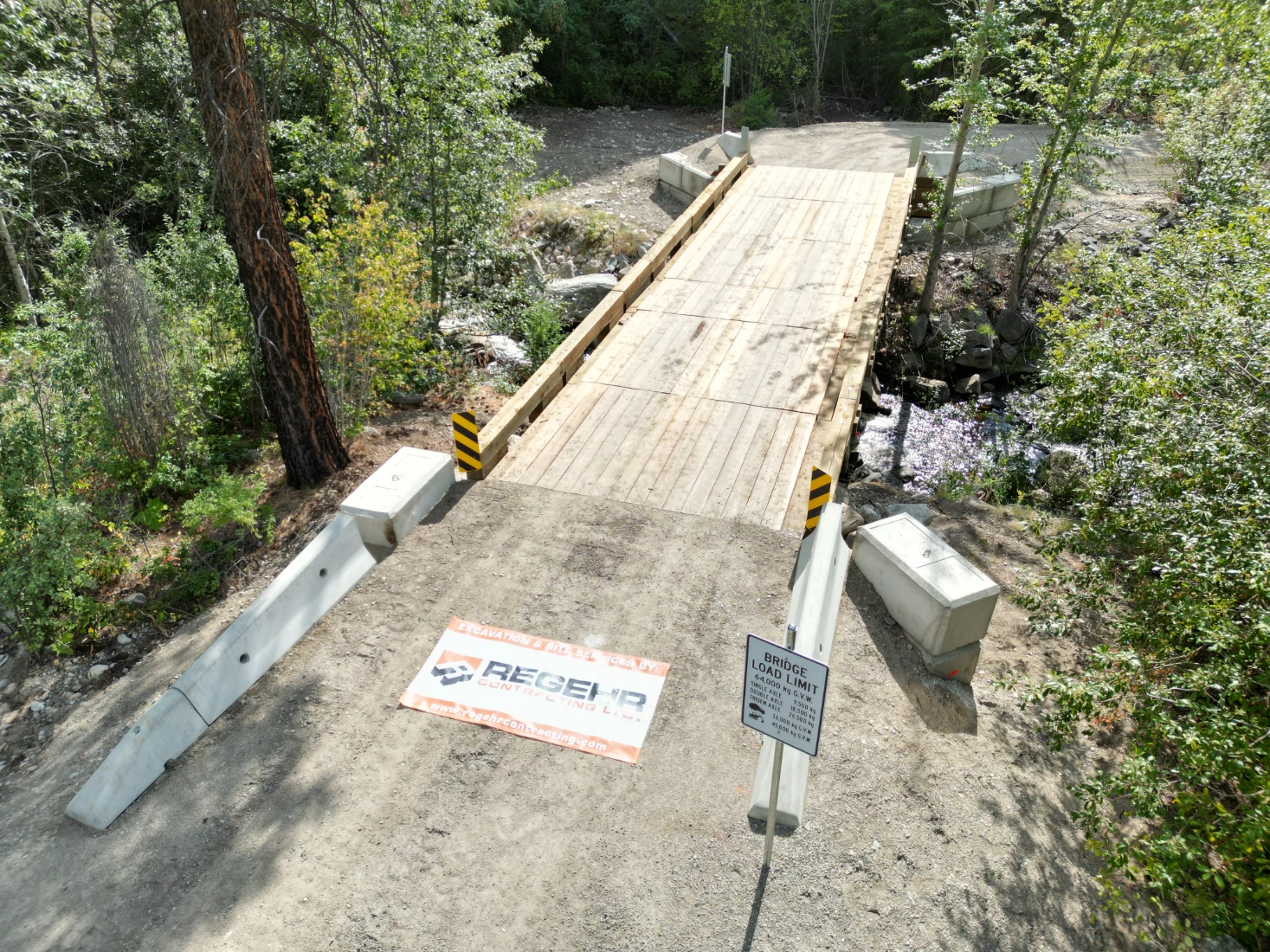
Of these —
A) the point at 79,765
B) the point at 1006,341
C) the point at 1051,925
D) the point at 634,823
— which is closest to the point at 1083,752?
the point at 1051,925

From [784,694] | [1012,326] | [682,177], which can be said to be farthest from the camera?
[682,177]

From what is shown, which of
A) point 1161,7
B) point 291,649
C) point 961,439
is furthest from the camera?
point 961,439

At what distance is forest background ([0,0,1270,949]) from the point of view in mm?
4816

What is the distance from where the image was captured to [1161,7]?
12.1m

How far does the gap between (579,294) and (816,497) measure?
8.66 m

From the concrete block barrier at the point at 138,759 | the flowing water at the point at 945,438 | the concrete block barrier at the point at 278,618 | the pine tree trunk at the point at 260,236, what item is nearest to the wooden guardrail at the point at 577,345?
the concrete block barrier at the point at 278,618

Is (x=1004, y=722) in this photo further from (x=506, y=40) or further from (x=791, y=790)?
(x=506, y=40)

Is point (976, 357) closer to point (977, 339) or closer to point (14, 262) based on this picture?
point (977, 339)

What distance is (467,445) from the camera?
26.6 ft

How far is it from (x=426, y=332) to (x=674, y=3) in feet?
61.5

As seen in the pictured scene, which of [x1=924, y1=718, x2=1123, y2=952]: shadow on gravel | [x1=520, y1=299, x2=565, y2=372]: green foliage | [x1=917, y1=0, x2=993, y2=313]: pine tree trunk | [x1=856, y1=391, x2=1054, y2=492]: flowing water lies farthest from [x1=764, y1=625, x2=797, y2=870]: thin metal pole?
[x1=917, y1=0, x2=993, y2=313]: pine tree trunk

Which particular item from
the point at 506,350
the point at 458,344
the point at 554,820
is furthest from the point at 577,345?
the point at 554,820

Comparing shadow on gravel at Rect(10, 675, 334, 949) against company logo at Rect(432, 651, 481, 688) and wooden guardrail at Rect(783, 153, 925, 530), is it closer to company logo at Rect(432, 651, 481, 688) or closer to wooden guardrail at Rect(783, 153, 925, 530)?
company logo at Rect(432, 651, 481, 688)

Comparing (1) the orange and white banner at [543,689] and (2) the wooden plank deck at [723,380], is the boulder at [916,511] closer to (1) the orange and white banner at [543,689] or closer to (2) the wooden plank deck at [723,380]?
(2) the wooden plank deck at [723,380]
